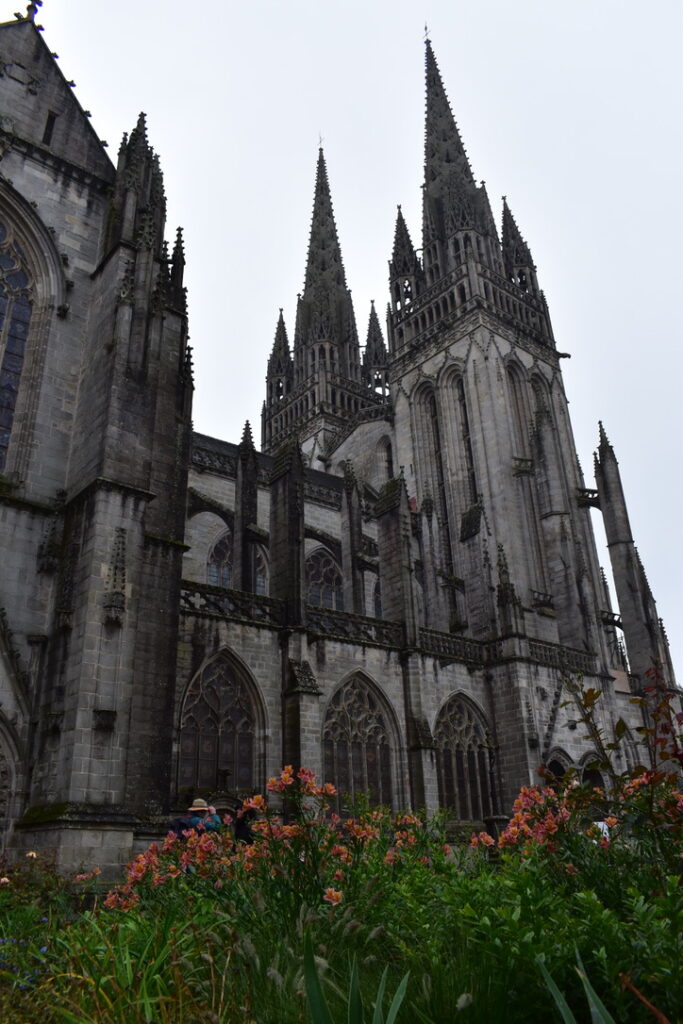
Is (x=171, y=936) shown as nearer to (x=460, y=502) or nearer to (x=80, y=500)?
(x=80, y=500)

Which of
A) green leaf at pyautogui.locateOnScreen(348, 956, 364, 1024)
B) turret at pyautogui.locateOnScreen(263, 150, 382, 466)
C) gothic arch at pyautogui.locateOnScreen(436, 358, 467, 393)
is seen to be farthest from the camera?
turret at pyautogui.locateOnScreen(263, 150, 382, 466)

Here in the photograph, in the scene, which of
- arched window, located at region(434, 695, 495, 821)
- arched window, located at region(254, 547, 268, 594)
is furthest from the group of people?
arched window, located at region(254, 547, 268, 594)

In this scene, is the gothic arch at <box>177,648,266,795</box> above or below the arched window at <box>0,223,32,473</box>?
below

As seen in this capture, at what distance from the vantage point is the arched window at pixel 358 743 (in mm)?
18234

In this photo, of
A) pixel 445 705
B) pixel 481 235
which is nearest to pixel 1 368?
pixel 445 705

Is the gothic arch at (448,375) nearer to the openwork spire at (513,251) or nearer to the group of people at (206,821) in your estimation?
the openwork spire at (513,251)

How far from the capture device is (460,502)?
114 feet

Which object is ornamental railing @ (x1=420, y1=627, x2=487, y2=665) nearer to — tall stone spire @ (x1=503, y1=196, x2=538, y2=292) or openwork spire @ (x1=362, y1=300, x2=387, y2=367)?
tall stone spire @ (x1=503, y1=196, x2=538, y2=292)

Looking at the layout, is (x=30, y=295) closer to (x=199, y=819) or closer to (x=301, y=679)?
(x=301, y=679)

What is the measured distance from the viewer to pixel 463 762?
851 inches

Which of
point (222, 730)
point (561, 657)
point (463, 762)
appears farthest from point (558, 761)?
point (222, 730)

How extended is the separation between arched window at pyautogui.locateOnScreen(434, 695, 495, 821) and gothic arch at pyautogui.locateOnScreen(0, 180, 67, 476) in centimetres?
1380

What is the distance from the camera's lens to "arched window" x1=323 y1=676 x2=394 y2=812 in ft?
59.8

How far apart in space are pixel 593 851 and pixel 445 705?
17180 millimetres
